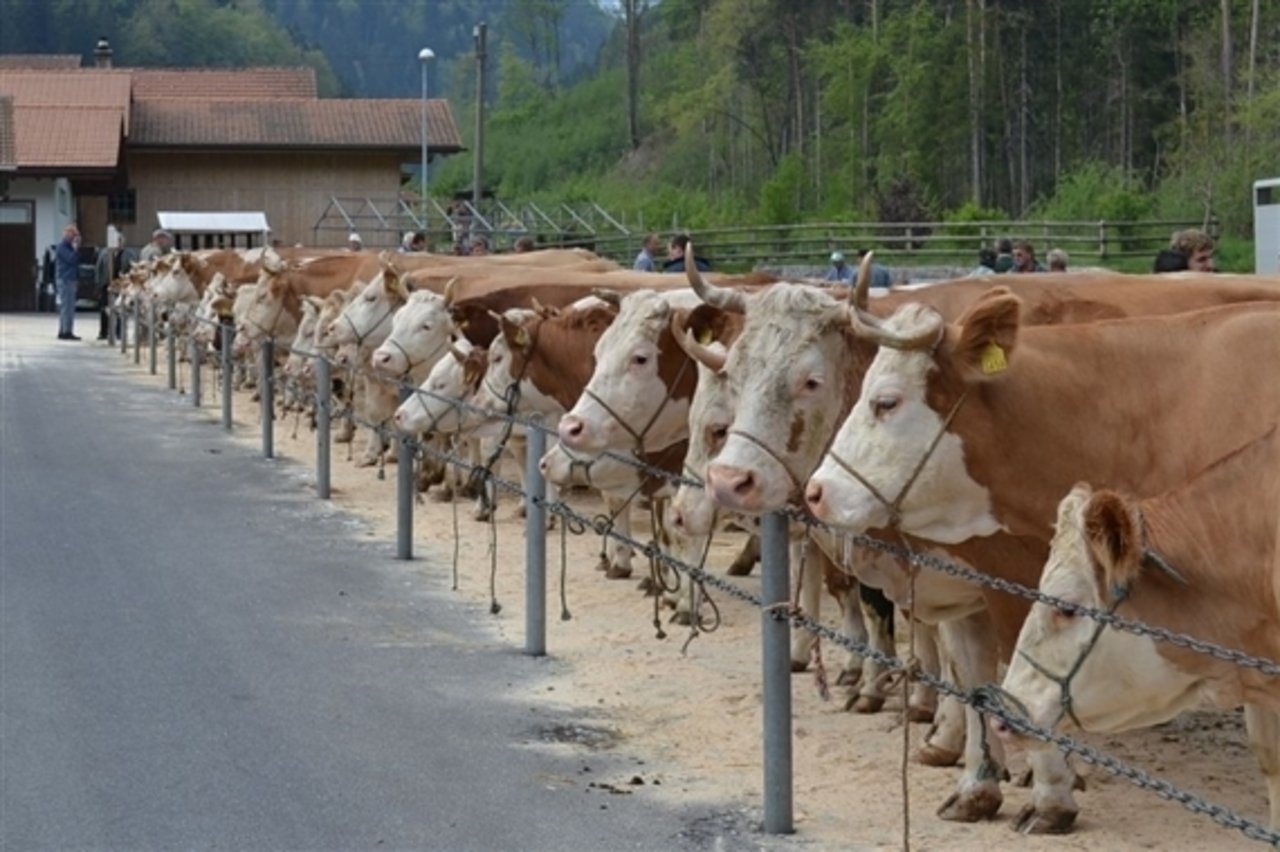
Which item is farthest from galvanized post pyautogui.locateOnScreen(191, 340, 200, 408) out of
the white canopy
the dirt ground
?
the white canopy

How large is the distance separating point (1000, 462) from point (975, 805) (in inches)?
50.2

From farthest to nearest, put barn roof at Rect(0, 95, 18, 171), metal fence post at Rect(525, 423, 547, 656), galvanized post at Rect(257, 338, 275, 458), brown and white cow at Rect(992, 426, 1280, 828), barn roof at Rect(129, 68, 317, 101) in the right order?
barn roof at Rect(129, 68, 317, 101)
barn roof at Rect(0, 95, 18, 171)
galvanized post at Rect(257, 338, 275, 458)
metal fence post at Rect(525, 423, 547, 656)
brown and white cow at Rect(992, 426, 1280, 828)

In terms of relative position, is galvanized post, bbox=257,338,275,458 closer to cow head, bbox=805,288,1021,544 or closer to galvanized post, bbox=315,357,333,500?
galvanized post, bbox=315,357,333,500

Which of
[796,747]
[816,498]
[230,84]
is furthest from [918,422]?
[230,84]

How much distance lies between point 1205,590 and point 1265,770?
5.78 feet

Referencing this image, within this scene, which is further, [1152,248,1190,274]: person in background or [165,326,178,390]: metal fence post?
[165,326,178,390]: metal fence post

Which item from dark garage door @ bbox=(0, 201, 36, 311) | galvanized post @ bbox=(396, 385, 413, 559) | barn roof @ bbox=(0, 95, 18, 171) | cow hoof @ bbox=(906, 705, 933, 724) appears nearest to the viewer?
cow hoof @ bbox=(906, 705, 933, 724)

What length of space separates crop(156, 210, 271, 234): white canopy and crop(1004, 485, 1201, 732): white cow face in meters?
54.2

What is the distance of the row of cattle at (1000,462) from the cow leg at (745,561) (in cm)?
105

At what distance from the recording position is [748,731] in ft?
32.8

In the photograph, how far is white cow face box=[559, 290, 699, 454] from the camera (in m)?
12.0

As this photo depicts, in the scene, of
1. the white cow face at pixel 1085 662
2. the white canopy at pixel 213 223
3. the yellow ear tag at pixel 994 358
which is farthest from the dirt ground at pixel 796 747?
the white canopy at pixel 213 223

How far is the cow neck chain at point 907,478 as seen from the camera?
8.20 meters

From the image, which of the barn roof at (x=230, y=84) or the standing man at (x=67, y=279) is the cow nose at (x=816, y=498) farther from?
the barn roof at (x=230, y=84)
